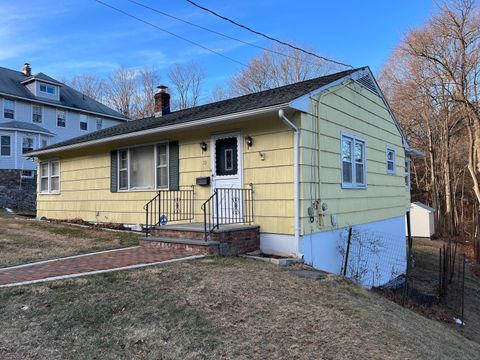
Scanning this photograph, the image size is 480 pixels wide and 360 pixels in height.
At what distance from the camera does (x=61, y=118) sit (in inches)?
1123

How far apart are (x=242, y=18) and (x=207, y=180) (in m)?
4.59

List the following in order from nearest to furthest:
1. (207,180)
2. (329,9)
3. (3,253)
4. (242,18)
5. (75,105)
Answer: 1. (3,253)
2. (207,180)
3. (242,18)
4. (329,9)
5. (75,105)

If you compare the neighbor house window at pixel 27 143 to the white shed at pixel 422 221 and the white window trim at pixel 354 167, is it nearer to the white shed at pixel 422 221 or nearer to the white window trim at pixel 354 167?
the white window trim at pixel 354 167

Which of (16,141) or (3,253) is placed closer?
(3,253)

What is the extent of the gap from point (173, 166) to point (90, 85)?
36638mm

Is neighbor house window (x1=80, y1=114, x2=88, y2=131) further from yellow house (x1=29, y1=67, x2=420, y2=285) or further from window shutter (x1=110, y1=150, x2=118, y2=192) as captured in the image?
window shutter (x1=110, y1=150, x2=118, y2=192)

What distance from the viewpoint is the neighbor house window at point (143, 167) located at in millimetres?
10078

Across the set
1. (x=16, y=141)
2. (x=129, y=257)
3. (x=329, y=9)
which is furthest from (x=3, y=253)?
(x=16, y=141)

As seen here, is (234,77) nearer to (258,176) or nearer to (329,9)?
(329,9)

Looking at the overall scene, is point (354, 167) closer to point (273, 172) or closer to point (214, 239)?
point (273, 172)

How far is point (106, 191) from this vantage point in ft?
38.1

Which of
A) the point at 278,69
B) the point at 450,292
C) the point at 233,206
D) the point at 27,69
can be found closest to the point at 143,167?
the point at 233,206

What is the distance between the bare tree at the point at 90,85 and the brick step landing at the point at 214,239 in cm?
3735

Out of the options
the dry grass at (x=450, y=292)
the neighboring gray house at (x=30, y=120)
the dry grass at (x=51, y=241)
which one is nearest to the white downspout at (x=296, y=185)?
the dry grass at (x=450, y=292)
